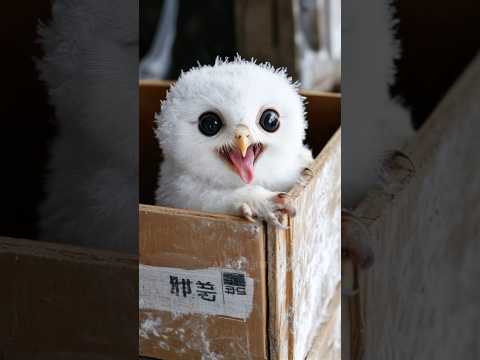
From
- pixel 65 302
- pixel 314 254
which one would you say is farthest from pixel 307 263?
pixel 65 302

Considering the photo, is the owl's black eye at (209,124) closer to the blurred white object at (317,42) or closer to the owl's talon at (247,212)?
the owl's talon at (247,212)

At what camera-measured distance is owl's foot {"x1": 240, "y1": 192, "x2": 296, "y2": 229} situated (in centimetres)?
64

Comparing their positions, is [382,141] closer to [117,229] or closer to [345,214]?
[345,214]

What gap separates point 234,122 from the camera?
0.68 m

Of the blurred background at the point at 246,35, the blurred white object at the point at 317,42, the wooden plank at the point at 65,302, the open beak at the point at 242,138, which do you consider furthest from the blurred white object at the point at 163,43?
the open beak at the point at 242,138

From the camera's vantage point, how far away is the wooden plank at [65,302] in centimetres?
79

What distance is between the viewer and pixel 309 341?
2.63 feet

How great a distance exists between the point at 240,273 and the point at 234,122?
163 mm

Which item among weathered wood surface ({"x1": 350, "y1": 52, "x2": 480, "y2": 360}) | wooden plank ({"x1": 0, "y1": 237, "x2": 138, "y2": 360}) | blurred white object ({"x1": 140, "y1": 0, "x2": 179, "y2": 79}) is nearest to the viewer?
weathered wood surface ({"x1": 350, "y1": 52, "x2": 480, "y2": 360})

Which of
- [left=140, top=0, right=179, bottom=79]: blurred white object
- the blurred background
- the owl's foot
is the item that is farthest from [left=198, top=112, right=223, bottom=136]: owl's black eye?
[left=140, top=0, right=179, bottom=79]: blurred white object

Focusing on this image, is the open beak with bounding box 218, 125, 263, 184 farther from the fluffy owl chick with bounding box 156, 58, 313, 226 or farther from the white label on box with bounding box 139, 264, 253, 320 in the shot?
the white label on box with bounding box 139, 264, 253, 320

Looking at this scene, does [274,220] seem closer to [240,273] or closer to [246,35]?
[240,273]

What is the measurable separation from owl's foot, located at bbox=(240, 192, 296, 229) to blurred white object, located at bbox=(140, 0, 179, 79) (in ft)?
3.22

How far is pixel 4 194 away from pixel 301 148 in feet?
1.45
